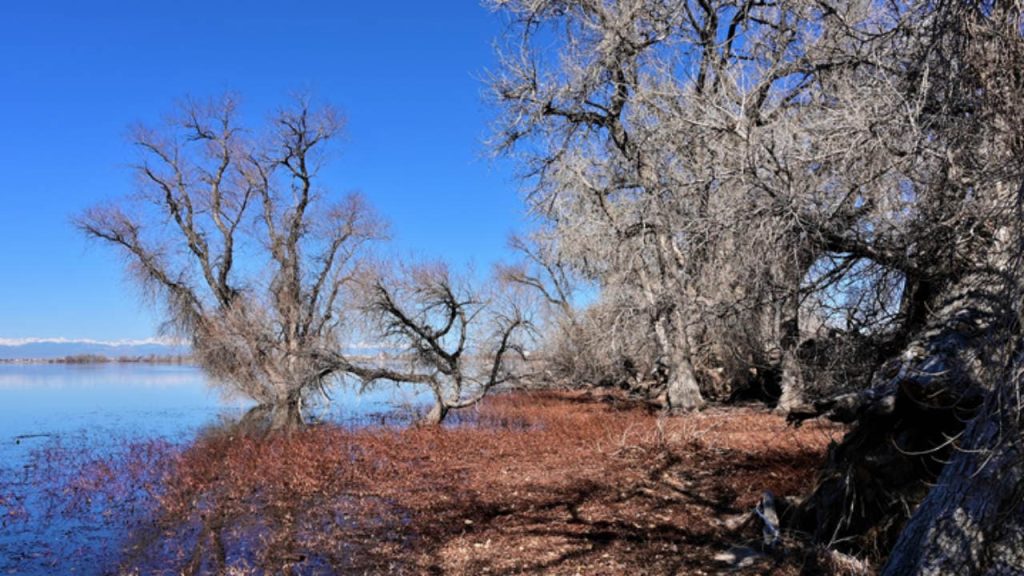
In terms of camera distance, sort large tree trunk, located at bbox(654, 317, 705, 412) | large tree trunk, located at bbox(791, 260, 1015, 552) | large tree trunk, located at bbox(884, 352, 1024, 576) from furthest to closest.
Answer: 1. large tree trunk, located at bbox(654, 317, 705, 412)
2. large tree trunk, located at bbox(791, 260, 1015, 552)
3. large tree trunk, located at bbox(884, 352, 1024, 576)

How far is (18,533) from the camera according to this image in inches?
378

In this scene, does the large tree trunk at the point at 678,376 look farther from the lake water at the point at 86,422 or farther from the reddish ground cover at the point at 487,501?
the lake water at the point at 86,422

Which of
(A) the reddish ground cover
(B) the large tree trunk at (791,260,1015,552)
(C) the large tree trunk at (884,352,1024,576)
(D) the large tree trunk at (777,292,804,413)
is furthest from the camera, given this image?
(D) the large tree trunk at (777,292,804,413)

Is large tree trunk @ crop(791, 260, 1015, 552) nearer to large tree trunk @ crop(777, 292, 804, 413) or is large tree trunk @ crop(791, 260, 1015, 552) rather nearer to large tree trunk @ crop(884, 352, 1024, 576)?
large tree trunk @ crop(884, 352, 1024, 576)

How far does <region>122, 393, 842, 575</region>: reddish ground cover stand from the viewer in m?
6.88

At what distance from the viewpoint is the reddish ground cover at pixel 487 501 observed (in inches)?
271

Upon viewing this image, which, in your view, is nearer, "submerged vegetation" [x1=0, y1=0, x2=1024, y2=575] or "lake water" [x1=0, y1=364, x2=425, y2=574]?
"submerged vegetation" [x1=0, y1=0, x2=1024, y2=575]

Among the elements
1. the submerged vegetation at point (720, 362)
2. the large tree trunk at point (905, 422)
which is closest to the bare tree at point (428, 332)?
the submerged vegetation at point (720, 362)

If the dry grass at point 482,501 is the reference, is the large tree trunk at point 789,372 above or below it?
above

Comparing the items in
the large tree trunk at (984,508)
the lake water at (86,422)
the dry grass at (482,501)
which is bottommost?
the lake water at (86,422)

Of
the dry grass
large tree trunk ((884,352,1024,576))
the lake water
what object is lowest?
the lake water

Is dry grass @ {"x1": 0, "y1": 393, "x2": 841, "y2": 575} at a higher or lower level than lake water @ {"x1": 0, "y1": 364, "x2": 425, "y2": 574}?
higher

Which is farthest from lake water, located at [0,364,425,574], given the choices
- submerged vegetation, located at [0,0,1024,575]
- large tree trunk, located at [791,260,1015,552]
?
large tree trunk, located at [791,260,1015,552]

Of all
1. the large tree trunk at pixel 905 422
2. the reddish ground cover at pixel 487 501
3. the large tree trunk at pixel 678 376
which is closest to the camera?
the large tree trunk at pixel 905 422
